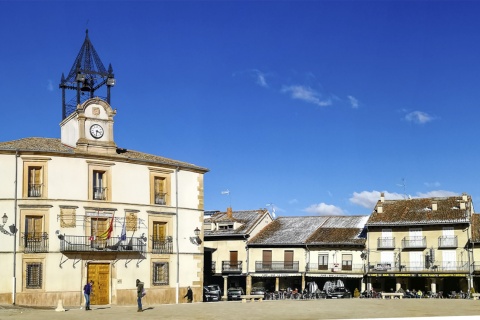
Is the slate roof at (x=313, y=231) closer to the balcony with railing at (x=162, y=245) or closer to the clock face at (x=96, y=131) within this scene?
the balcony with railing at (x=162, y=245)

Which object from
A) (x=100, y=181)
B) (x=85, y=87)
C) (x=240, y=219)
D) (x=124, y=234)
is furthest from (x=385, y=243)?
(x=85, y=87)

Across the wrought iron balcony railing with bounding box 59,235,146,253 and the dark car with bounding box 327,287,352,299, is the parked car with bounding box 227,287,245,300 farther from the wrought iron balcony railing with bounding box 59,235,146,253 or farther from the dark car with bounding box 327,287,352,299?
the wrought iron balcony railing with bounding box 59,235,146,253

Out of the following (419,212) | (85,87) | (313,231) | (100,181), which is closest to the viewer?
(100,181)

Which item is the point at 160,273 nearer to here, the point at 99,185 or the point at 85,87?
the point at 99,185

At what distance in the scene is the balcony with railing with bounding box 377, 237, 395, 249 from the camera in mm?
67625

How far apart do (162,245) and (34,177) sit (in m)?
9.63

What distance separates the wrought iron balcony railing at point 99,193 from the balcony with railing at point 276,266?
29.0m

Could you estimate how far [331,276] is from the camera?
68.8 m

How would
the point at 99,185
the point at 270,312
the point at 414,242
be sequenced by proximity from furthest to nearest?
the point at 414,242, the point at 99,185, the point at 270,312

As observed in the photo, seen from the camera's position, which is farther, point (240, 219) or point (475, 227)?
point (240, 219)

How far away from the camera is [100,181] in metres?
46.9

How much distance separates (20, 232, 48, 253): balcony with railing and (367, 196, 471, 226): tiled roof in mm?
33923

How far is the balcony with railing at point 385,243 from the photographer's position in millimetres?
67625

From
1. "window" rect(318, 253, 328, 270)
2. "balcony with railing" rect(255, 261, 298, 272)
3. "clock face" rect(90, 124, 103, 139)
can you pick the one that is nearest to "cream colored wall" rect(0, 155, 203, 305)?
"clock face" rect(90, 124, 103, 139)
